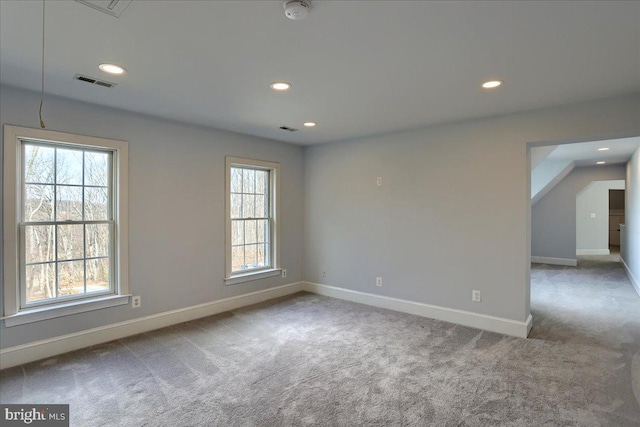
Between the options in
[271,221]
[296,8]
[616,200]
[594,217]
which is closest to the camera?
[296,8]

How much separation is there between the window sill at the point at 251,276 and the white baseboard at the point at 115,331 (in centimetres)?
22

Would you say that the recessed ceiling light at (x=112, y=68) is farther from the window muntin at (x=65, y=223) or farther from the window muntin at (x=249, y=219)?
the window muntin at (x=249, y=219)

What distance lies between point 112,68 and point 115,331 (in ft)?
8.44

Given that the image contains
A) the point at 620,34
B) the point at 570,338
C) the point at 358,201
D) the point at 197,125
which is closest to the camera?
the point at 620,34

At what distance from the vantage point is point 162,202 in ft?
12.5

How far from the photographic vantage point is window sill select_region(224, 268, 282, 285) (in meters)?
4.48

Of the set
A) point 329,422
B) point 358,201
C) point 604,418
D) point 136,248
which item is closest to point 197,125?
point 136,248

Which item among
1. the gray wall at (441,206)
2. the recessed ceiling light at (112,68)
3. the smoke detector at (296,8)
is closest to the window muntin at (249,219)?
the gray wall at (441,206)

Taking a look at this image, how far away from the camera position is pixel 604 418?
2.14 m

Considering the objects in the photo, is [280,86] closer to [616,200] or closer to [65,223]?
[65,223]

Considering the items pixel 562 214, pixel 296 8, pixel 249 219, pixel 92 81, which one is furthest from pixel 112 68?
pixel 562 214

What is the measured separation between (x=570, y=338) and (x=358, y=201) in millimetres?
2892

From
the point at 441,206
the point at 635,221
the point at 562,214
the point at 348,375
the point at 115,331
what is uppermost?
the point at 441,206

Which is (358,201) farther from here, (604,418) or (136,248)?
(604,418)
